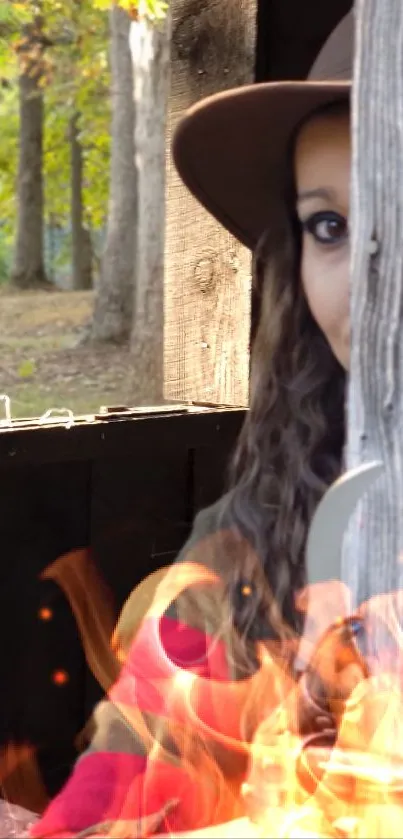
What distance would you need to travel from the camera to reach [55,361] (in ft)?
30.8

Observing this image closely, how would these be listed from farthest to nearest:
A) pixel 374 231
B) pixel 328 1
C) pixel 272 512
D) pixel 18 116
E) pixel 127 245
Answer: pixel 18 116 → pixel 127 245 → pixel 328 1 → pixel 272 512 → pixel 374 231

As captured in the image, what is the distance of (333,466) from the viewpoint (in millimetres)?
1509

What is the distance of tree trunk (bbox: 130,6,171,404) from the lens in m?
5.94

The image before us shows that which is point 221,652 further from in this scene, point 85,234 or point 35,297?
point 85,234

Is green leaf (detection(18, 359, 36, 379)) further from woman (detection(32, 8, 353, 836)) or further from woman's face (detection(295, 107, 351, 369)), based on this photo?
woman's face (detection(295, 107, 351, 369))

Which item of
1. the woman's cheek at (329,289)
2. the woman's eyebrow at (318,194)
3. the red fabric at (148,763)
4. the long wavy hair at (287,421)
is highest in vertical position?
the woman's eyebrow at (318,194)

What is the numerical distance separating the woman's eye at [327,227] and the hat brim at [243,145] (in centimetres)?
12

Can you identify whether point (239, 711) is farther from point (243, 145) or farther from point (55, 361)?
point (55, 361)

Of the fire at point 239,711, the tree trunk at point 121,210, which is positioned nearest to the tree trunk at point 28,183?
the tree trunk at point 121,210

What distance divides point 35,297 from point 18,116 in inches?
108

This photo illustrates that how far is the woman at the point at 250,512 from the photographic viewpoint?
133 centimetres

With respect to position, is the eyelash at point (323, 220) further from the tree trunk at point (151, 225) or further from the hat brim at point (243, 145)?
the tree trunk at point (151, 225)

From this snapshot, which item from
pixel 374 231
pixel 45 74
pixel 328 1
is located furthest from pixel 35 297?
pixel 374 231

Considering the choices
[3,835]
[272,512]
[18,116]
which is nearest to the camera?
[3,835]
